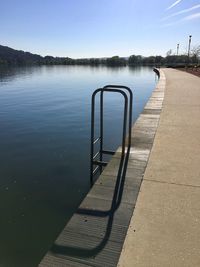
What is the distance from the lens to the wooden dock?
9.40 feet

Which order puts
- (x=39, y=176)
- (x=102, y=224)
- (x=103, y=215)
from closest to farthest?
(x=102, y=224) → (x=103, y=215) → (x=39, y=176)

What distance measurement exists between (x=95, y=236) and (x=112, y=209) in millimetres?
614

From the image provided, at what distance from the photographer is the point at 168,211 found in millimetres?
3645

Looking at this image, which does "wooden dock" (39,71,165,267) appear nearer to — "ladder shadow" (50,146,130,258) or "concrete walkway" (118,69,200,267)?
"ladder shadow" (50,146,130,258)

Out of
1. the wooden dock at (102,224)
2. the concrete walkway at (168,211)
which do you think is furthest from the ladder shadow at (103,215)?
the concrete walkway at (168,211)

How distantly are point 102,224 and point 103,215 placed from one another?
20 centimetres

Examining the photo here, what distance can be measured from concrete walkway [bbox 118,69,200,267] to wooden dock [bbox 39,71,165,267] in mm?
122

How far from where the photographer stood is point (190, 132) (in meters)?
7.29

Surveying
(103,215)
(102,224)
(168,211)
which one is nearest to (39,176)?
(103,215)

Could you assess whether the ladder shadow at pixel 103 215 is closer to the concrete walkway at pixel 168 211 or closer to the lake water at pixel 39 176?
the concrete walkway at pixel 168 211

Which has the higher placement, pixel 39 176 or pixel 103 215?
pixel 103 215

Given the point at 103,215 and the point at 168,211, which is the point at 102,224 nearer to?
the point at 103,215

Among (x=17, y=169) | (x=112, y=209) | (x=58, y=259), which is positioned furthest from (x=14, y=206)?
(x=58, y=259)

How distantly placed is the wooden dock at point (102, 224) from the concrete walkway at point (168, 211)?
0.40 feet
